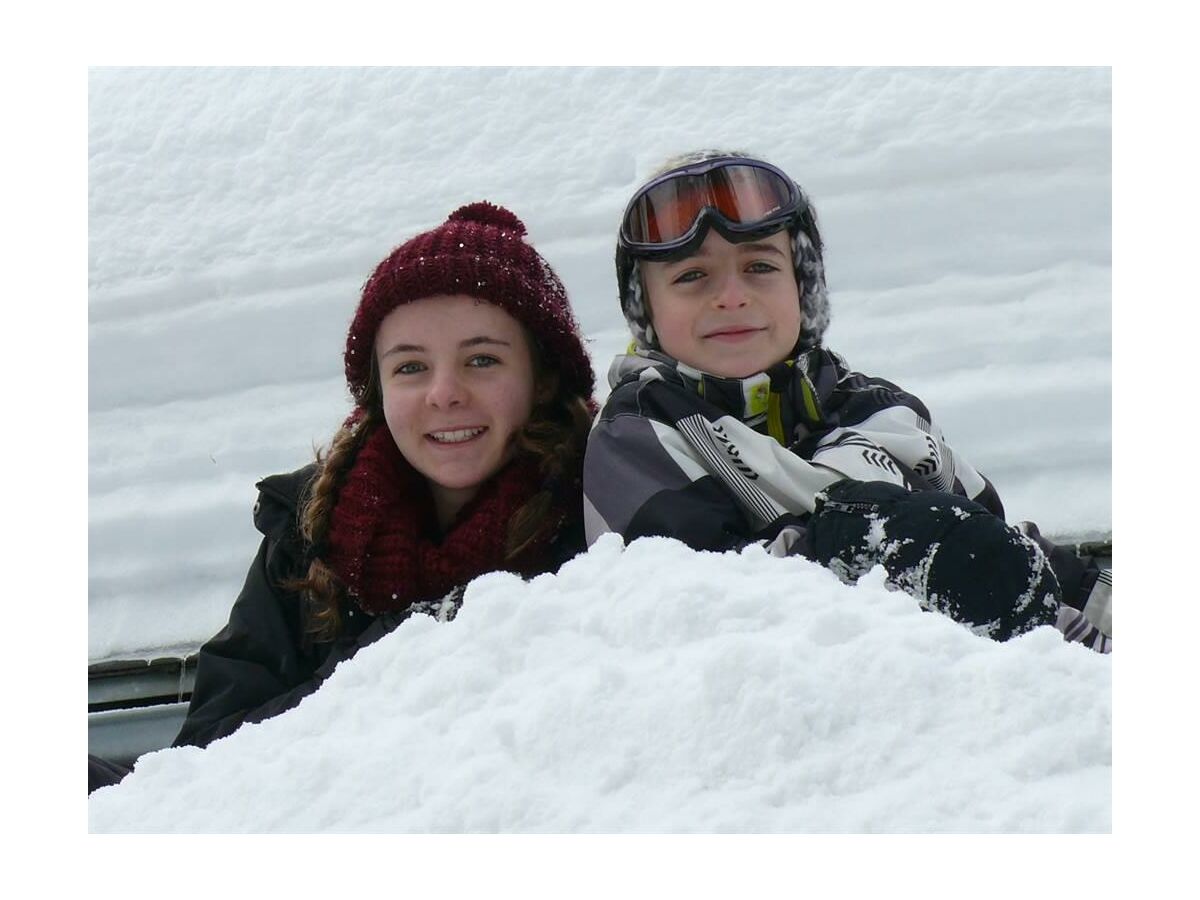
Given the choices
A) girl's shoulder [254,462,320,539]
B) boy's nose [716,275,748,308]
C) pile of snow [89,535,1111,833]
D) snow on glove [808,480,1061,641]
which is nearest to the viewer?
pile of snow [89,535,1111,833]

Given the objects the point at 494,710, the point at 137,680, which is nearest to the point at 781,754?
the point at 494,710

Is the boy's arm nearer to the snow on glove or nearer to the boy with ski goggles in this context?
the boy with ski goggles

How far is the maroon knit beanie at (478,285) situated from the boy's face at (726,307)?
228mm

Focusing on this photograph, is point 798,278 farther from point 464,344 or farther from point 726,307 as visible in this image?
point 464,344

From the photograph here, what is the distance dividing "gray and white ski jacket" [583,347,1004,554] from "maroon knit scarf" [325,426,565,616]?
17cm

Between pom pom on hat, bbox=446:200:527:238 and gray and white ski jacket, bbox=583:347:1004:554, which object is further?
pom pom on hat, bbox=446:200:527:238

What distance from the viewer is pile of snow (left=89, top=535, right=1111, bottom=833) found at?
135 centimetres

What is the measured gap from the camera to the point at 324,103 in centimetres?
448

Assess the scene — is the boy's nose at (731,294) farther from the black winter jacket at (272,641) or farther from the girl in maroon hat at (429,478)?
the black winter jacket at (272,641)

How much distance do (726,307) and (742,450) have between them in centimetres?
29

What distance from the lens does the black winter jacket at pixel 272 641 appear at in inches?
91.5

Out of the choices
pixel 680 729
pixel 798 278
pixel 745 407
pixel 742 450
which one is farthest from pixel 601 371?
pixel 680 729

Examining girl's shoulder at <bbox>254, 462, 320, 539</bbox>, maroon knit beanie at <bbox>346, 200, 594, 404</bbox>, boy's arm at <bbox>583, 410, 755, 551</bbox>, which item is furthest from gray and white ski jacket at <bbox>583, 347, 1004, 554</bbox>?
girl's shoulder at <bbox>254, 462, 320, 539</bbox>

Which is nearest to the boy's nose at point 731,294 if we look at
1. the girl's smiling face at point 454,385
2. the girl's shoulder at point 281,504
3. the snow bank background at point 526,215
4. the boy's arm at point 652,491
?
the boy's arm at point 652,491
